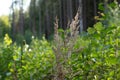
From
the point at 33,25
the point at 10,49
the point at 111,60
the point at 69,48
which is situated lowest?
the point at 33,25

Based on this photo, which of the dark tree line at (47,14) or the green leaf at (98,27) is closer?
the green leaf at (98,27)

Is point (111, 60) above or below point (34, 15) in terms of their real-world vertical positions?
above

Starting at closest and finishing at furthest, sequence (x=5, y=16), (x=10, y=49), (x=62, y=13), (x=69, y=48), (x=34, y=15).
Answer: (x=69, y=48), (x=10, y=49), (x=62, y=13), (x=34, y=15), (x=5, y=16)

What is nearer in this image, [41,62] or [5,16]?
[41,62]

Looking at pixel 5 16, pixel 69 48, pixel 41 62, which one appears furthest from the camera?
pixel 5 16

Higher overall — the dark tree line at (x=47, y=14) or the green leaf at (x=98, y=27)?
the green leaf at (x=98, y=27)

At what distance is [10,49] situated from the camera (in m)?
3.27

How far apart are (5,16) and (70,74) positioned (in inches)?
2912

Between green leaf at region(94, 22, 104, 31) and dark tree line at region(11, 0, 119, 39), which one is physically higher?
green leaf at region(94, 22, 104, 31)

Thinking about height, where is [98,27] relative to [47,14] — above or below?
above

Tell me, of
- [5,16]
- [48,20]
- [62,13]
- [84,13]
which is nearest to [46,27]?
[48,20]

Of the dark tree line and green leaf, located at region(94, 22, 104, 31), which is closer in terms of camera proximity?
green leaf, located at region(94, 22, 104, 31)

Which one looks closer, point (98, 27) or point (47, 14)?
point (98, 27)

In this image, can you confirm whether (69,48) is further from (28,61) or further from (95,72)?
(28,61)
